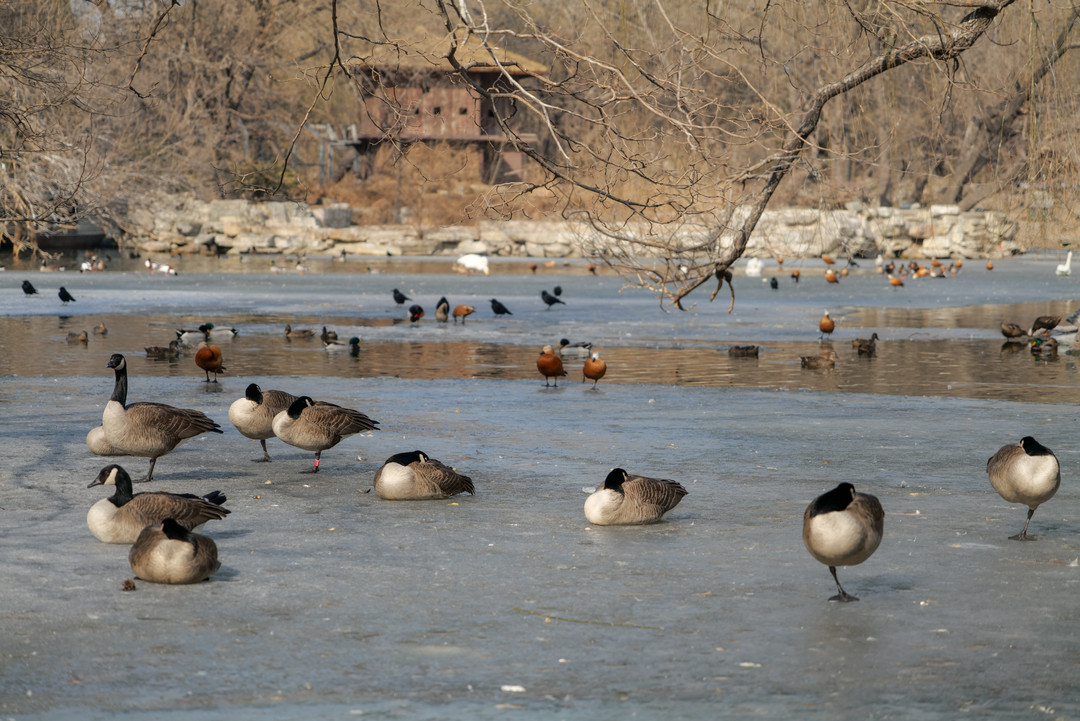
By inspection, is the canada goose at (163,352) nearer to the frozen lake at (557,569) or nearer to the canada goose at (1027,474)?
the frozen lake at (557,569)

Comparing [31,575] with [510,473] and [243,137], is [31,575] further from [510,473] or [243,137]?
[243,137]

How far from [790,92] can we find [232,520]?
5843cm

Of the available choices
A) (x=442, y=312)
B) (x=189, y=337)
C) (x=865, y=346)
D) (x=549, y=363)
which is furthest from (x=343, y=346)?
(x=865, y=346)

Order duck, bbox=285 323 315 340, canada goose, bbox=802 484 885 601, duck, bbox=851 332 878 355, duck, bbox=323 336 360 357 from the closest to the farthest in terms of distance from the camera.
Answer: canada goose, bbox=802 484 885 601 < duck, bbox=851 332 878 355 < duck, bbox=323 336 360 357 < duck, bbox=285 323 315 340

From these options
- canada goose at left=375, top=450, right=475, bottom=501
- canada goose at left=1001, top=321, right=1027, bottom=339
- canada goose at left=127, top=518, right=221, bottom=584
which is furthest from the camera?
canada goose at left=1001, top=321, right=1027, bottom=339

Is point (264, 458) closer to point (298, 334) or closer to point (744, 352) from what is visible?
point (744, 352)

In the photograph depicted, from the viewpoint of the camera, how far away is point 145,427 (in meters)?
9.48

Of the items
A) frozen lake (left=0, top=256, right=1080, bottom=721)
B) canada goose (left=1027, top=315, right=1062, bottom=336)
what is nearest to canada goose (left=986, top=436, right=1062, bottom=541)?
frozen lake (left=0, top=256, right=1080, bottom=721)

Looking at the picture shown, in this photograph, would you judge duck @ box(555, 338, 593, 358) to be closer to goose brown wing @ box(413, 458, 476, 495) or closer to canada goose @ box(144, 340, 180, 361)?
canada goose @ box(144, 340, 180, 361)

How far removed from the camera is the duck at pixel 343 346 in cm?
2267

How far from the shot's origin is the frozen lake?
5.09m

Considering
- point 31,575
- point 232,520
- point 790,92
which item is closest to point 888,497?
point 232,520

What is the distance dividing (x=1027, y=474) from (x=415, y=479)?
4.23m

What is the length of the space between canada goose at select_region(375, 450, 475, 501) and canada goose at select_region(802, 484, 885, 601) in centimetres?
337
